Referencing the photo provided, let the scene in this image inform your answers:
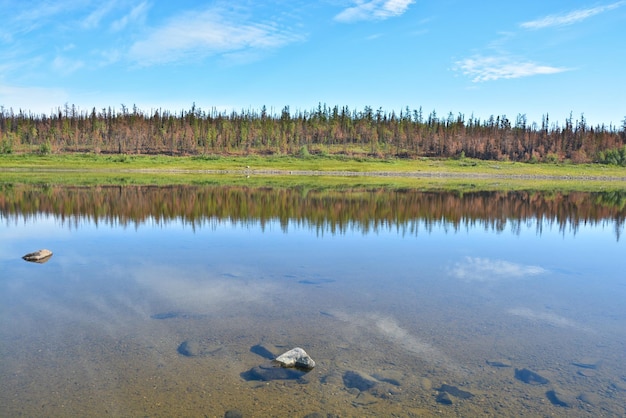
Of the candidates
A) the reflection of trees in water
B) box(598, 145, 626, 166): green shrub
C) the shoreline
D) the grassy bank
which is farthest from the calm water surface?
box(598, 145, 626, 166): green shrub

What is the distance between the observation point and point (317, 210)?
29625 millimetres

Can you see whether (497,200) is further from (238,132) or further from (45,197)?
(238,132)

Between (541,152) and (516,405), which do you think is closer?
(516,405)

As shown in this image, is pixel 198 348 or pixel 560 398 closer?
pixel 560 398

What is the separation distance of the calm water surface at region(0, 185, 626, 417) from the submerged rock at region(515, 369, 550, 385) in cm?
3

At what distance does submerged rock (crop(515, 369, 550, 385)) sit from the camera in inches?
289

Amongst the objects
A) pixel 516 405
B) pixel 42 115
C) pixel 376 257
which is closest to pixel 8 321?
pixel 516 405

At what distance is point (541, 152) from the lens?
142125 mm

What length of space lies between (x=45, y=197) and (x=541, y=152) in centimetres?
13826

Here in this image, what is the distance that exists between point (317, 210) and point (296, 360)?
22.2 meters

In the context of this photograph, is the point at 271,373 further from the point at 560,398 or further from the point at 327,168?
the point at 327,168

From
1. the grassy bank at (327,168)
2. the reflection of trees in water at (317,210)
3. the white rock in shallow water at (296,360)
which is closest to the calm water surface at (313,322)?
the white rock in shallow water at (296,360)

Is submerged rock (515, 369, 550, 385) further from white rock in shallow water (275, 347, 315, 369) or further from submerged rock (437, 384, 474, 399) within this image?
white rock in shallow water (275, 347, 315, 369)

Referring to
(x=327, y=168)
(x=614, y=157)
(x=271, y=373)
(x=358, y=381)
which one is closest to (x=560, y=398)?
(x=358, y=381)
